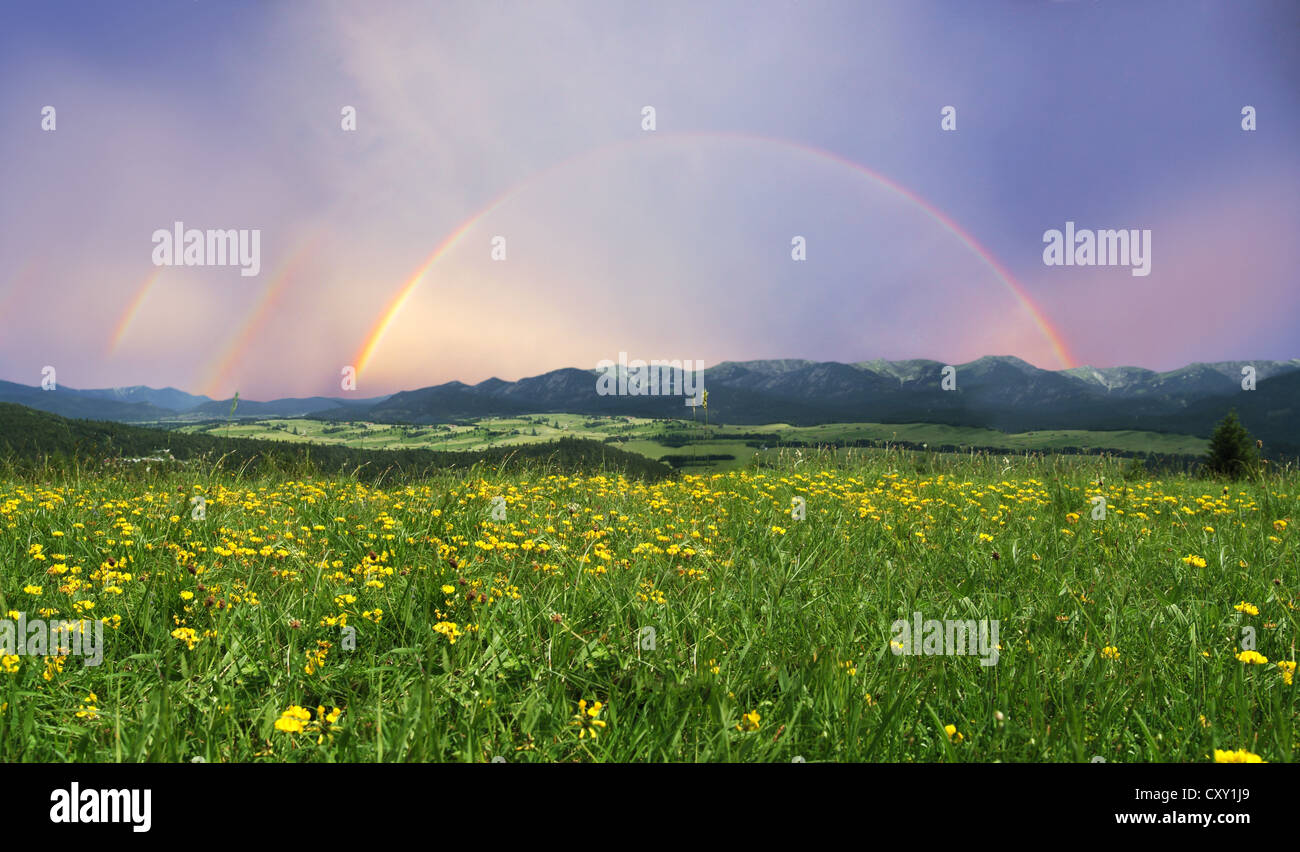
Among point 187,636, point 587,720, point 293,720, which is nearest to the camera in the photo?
point 293,720

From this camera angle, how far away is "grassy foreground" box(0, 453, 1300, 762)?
2547mm

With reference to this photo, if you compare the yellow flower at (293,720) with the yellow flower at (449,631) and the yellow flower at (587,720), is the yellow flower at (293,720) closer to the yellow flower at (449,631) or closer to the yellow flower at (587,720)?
the yellow flower at (449,631)

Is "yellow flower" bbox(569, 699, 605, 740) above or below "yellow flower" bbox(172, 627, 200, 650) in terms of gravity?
below

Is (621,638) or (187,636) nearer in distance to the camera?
(187,636)

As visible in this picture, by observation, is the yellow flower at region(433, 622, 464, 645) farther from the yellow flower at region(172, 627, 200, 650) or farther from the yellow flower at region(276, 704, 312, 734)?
the yellow flower at region(172, 627, 200, 650)

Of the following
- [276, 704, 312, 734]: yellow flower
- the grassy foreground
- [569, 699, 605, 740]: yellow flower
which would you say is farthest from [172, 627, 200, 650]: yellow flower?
[569, 699, 605, 740]: yellow flower

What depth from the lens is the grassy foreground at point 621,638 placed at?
2547mm

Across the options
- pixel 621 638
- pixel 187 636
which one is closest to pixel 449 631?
pixel 621 638

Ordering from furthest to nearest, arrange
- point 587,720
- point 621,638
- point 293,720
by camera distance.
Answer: point 621,638
point 587,720
point 293,720

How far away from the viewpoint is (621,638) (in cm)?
331

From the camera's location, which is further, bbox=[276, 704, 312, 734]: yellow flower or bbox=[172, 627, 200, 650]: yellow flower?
bbox=[172, 627, 200, 650]: yellow flower

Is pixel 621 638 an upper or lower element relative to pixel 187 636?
lower

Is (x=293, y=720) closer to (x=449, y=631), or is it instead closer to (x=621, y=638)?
(x=449, y=631)

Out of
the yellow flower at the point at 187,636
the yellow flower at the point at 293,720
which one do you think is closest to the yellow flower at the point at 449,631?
the yellow flower at the point at 293,720
